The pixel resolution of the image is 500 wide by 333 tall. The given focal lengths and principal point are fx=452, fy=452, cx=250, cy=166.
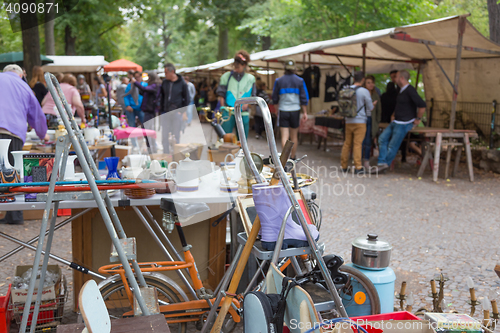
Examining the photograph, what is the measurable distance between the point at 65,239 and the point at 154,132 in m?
2.32

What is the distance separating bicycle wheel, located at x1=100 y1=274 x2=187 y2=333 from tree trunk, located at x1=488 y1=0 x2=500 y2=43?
10983mm

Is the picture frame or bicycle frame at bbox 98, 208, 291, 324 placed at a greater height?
the picture frame

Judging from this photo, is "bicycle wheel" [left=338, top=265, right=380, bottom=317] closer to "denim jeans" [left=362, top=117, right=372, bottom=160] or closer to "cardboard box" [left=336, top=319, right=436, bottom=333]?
"cardboard box" [left=336, top=319, right=436, bottom=333]

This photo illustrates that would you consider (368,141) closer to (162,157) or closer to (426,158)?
(426,158)

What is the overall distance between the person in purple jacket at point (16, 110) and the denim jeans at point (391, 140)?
6.75 meters

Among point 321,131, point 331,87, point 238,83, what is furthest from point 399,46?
point 238,83

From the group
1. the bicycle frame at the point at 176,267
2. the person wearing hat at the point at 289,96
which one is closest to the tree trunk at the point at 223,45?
the person wearing hat at the point at 289,96

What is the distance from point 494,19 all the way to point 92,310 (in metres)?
12.0

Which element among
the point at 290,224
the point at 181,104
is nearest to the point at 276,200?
the point at 290,224

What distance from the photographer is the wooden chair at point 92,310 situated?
185 cm

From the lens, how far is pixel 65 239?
17.9ft

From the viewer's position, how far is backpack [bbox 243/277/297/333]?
2.27m

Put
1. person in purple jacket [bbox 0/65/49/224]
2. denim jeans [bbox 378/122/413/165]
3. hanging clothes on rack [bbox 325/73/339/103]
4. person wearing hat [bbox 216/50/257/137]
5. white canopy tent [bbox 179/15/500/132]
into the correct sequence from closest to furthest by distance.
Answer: person in purple jacket [bbox 0/65/49/224], person wearing hat [bbox 216/50/257/137], white canopy tent [bbox 179/15/500/132], denim jeans [bbox 378/122/413/165], hanging clothes on rack [bbox 325/73/339/103]

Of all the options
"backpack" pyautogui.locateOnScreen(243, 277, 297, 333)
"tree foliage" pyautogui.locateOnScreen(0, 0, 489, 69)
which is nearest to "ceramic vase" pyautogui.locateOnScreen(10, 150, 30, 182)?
"backpack" pyautogui.locateOnScreen(243, 277, 297, 333)
